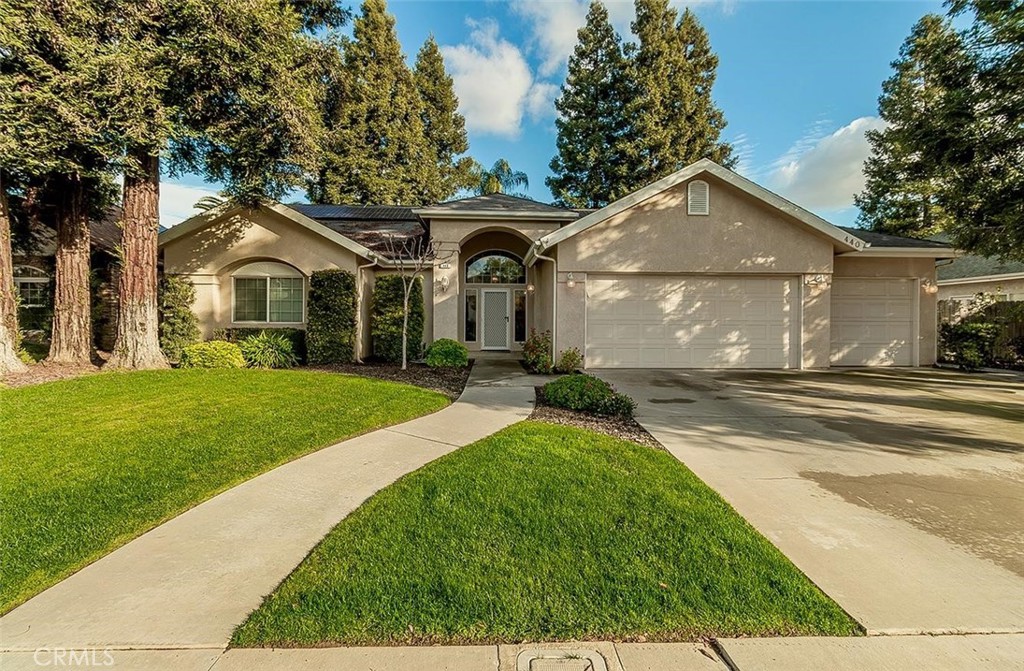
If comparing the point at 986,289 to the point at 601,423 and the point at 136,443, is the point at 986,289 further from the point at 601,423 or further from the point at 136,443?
the point at 136,443

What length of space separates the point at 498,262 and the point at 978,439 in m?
12.0

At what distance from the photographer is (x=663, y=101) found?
25.9m

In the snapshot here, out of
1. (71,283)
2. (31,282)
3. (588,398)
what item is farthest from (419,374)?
(31,282)

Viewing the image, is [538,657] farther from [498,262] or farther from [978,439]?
[498,262]

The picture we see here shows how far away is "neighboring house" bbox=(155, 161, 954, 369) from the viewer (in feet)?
35.9

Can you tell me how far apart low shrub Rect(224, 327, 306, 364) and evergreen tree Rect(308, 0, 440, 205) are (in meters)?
14.8

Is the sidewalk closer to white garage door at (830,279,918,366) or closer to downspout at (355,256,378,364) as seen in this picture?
downspout at (355,256,378,364)

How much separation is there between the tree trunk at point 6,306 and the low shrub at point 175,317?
8.01 ft

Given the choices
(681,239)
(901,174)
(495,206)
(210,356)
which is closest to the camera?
(210,356)

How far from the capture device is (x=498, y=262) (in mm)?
14891

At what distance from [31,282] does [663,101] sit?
3006 centimetres

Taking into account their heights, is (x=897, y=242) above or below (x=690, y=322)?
above

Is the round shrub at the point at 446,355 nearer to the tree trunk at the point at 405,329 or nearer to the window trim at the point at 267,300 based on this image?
the tree trunk at the point at 405,329

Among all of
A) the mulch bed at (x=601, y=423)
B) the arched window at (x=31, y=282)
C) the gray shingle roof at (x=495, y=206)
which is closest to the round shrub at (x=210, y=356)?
the gray shingle roof at (x=495, y=206)
